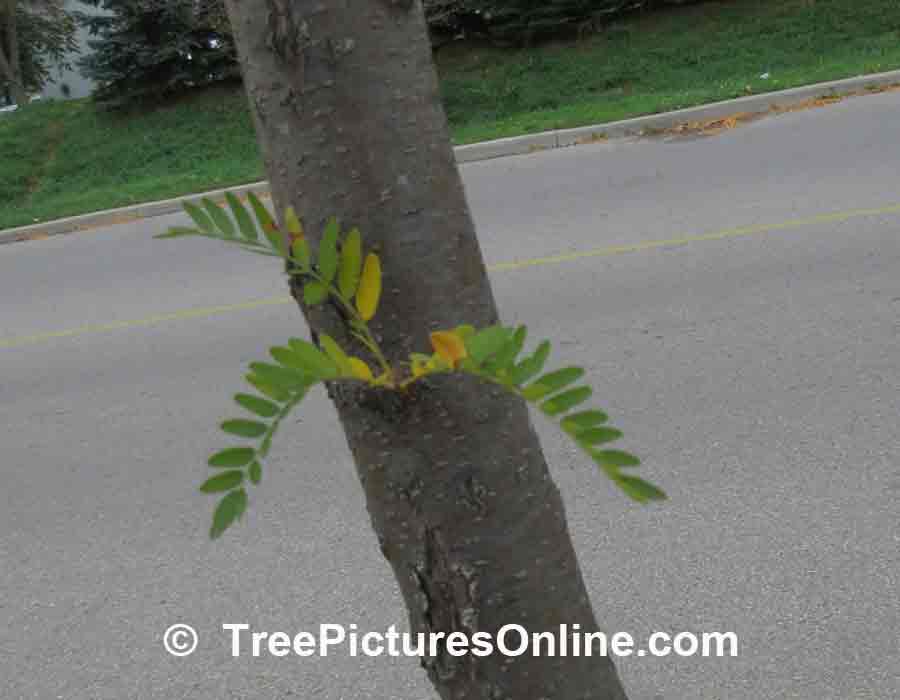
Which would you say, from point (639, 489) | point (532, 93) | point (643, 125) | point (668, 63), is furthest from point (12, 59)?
point (639, 489)

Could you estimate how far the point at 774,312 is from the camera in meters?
5.95

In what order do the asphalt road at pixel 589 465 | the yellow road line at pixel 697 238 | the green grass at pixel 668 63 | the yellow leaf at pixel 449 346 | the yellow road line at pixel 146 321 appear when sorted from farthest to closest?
the green grass at pixel 668 63, the yellow road line at pixel 146 321, the yellow road line at pixel 697 238, the asphalt road at pixel 589 465, the yellow leaf at pixel 449 346

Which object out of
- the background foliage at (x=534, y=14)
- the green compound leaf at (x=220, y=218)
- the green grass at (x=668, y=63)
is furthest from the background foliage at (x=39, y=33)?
the green compound leaf at (x=220, y=218)

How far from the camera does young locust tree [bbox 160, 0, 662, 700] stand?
1.03 metres

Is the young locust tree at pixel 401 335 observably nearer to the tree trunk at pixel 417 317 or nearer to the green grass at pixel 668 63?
the tree trunk at pixel 417 317

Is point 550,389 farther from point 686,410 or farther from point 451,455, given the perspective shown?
point 686,410

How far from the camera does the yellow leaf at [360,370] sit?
101 cm

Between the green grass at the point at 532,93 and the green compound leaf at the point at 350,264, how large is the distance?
10.1m

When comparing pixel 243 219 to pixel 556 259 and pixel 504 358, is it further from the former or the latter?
pixel 556 259

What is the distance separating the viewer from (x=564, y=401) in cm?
105

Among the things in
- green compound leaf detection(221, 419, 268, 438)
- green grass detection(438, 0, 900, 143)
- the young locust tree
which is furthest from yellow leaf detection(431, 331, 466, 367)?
green grass detection(438, 0, 900, 143)

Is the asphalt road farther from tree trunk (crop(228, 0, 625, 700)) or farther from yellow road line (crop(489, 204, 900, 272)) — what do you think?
tree trunk (crop(228, 0, 625, 700))

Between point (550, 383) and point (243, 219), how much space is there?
0.35 metres
